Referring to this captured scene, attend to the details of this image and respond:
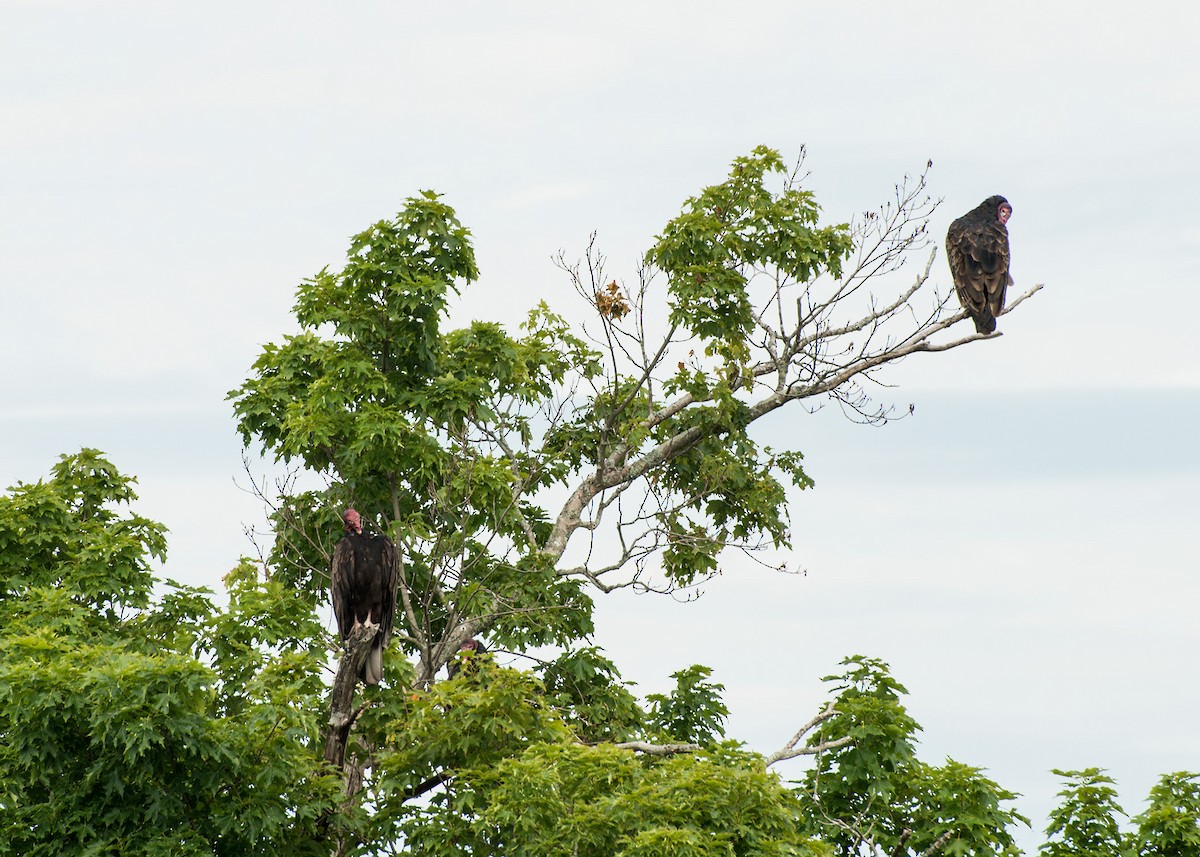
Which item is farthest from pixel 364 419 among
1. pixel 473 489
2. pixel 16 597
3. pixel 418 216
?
pixel 16 597

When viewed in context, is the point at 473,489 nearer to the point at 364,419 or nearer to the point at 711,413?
the point at 364,419

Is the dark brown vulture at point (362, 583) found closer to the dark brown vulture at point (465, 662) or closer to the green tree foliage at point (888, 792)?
the dark brown vulture at point (465, 662)

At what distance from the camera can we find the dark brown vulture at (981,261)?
19.0 meters

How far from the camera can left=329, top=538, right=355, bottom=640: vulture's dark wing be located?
14.2 metres

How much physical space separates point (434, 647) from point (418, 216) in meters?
5.24

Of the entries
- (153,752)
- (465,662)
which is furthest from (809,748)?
(153,752)

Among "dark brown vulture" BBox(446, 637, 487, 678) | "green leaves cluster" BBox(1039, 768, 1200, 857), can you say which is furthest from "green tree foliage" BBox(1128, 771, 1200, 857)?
"dark brown vulture" BBox(446, 637, 487, 678)

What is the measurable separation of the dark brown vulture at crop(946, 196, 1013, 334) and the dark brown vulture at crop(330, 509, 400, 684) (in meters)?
8.78

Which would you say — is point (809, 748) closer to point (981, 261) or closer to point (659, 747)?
point (659, 747)

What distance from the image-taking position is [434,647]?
17.6 metres

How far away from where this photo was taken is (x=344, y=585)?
46.6 feet

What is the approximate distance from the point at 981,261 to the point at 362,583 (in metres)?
9.79

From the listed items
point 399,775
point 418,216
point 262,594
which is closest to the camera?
point 399,775

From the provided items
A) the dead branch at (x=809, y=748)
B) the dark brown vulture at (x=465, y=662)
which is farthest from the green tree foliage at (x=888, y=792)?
the dark brown vulture at (x=465, y=662)
